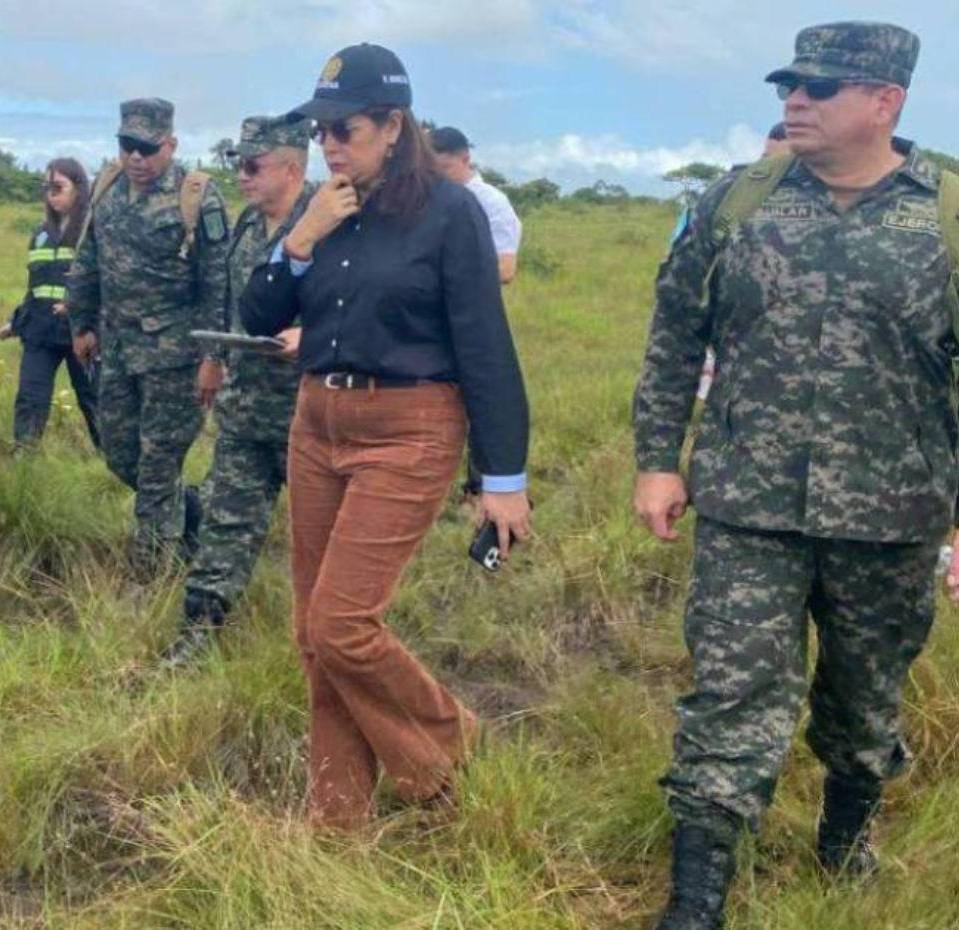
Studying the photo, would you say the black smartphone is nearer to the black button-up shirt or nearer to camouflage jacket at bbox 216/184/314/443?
the black button-up shirt

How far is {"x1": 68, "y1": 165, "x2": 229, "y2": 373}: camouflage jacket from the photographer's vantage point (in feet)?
19.4

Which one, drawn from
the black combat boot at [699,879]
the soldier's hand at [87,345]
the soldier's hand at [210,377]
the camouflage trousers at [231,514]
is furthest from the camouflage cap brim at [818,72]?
the soldier's hand at [87,345]

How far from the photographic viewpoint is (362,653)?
362cm

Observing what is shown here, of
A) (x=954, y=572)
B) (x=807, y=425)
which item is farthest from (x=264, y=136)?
(x=954, y=572)

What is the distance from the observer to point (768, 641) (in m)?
3.24

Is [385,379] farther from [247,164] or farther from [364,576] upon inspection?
[247,164]

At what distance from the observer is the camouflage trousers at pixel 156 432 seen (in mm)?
6020

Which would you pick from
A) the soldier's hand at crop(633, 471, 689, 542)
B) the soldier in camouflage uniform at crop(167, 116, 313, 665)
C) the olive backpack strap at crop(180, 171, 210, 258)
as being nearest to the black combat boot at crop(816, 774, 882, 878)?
the soldier's hand at crop(633, 471, 689, 542)

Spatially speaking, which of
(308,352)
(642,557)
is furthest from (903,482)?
(642,557)

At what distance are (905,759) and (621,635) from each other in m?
1.67

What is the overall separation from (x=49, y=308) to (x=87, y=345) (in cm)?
167

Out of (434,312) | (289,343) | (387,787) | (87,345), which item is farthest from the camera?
(87,345)

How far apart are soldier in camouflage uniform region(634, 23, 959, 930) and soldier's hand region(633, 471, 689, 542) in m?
0.09

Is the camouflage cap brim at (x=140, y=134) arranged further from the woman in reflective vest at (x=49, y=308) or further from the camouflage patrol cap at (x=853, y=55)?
the camouflage patrol cap at (x=853, y=55)
